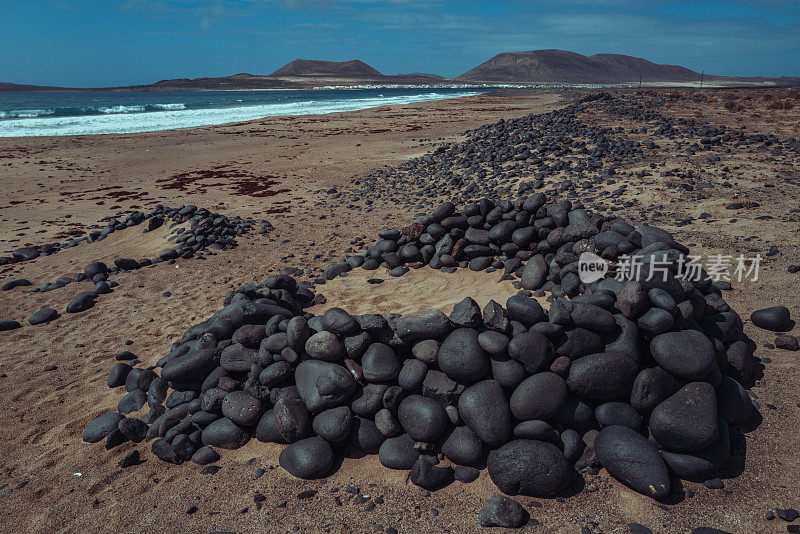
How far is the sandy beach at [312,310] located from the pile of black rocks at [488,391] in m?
0.18

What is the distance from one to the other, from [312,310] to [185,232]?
5303 mm

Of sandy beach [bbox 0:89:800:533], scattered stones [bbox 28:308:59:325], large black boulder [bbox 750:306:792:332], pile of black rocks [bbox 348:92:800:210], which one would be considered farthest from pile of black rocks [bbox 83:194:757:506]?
pile of black rocks [bbox 348:92:800:210]

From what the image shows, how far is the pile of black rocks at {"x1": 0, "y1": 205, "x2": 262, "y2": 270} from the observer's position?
31.5ft

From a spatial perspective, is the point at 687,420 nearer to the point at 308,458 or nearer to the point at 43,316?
the point at 308,458

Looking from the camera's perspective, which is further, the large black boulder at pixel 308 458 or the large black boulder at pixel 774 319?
the large black boulder at pixel 774 319

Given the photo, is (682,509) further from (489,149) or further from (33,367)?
(489,149)

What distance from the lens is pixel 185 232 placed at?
10.2 meters

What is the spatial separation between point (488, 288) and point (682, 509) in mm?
3701

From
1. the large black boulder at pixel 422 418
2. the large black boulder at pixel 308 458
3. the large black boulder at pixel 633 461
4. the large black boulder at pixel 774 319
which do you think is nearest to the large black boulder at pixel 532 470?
the large black boulder at pixel 633 461

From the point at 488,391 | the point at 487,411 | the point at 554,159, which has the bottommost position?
the point at 487,411

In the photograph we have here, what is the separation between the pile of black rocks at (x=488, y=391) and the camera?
3574mm

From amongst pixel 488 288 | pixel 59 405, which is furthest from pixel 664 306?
pixel 59 405

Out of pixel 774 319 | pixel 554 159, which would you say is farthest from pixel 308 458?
pixel 554 159

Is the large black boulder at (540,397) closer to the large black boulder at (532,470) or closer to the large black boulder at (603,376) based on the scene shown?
the large black boulder at (603,376)
